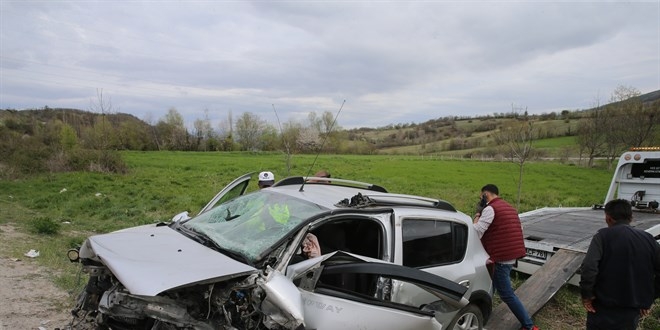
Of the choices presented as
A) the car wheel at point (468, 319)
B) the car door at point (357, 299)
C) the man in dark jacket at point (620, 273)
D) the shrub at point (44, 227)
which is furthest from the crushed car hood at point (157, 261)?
the shrub at point (44, 227)

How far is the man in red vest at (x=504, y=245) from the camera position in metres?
4.54

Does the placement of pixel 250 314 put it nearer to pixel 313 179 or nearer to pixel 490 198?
pixel 313 179

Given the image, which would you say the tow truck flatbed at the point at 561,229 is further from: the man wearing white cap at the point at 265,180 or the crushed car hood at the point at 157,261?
the crushed car hood at the point at 157,261

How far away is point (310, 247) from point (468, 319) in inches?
73.5

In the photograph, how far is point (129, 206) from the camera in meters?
12.8

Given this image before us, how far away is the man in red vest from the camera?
179 inches

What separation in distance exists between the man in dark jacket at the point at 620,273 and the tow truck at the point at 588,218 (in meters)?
2.42

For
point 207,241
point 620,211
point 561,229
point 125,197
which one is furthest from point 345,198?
point 125,197

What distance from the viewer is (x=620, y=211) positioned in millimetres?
3660

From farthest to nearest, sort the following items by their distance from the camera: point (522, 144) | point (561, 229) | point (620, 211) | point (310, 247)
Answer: point (522, 144), point (561, 229), point (620, 211), point (310, 247)

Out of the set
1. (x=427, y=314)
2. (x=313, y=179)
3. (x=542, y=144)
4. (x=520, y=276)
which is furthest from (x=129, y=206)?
(x=542, y=144)

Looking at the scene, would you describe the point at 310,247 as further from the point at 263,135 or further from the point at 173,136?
the point at 173,136

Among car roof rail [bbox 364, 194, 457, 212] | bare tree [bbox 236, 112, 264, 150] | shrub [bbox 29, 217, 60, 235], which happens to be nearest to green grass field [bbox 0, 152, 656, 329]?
shrub [bbox 29, 217, 60, 235]

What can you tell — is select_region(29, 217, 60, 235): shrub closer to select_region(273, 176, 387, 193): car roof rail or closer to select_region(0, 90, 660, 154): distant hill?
select_region(273, 176, 387, 193): car roof rail
